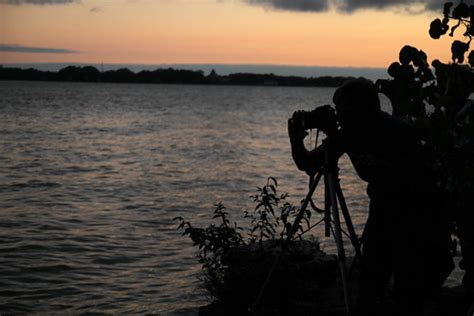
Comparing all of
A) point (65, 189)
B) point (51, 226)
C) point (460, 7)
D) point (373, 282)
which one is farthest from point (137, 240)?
point (460, 7)

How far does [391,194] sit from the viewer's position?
13.3ft

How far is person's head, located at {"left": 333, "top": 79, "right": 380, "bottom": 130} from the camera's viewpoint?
155 inches

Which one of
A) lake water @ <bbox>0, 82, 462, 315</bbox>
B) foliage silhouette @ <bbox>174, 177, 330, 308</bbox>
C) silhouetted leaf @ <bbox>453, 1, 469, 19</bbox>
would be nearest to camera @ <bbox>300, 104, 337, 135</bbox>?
silhouetted leaf @ <bbox>453, 1, 469, 19</bbox>

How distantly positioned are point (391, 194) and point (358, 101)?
63 centimetres

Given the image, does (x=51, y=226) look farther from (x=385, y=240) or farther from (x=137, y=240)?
(x=385, y=240)

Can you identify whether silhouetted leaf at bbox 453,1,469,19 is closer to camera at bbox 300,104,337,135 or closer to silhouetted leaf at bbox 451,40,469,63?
silhouetted leaf at bbox 451,40,469,63

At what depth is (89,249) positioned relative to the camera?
10.6m

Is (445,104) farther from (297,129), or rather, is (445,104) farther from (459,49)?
(297,129)

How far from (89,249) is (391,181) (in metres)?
7.53

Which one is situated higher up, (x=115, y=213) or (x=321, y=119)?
(x=321, y=119)

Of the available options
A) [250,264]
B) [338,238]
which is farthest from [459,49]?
[250,264]

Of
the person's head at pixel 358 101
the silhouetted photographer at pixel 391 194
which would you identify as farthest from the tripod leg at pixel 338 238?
the person's head at pixel 358 101

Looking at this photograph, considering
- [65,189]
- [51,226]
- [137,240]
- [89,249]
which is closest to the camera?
[89,249]

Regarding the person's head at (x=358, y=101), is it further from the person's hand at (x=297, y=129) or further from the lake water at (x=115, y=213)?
the lake water at (x=115, y=213)
